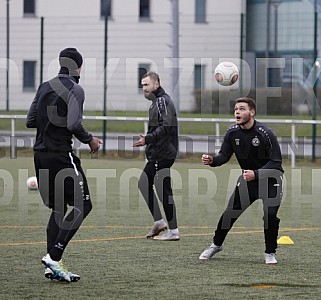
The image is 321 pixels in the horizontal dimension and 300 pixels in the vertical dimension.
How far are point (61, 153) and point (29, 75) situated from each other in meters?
20.8

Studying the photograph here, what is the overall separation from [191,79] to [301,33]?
64.6 ft

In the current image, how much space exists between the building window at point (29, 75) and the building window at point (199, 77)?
15.6 ft

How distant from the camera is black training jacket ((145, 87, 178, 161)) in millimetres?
11883

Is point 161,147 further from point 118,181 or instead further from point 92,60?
point 92,60

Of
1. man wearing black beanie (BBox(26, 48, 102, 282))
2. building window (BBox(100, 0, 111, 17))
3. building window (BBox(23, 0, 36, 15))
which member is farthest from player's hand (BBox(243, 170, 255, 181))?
building window (BBox(100, 0, 111, 17))

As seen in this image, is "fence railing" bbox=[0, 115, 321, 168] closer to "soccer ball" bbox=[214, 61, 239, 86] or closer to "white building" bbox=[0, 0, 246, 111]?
"white building" bbox=[0, 0, 246, 111]

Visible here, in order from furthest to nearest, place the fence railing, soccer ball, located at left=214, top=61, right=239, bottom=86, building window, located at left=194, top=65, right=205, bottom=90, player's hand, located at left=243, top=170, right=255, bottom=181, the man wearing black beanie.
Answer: building window, located at left=194, top=65, right=205, bottom=90, the fence railing, soccer ball, located at left=214, top=61, right=239, bottom=86, player's hand, located at left=243, top=170, right=255, bottom=181, the man wearing black beanie

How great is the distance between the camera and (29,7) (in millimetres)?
43500

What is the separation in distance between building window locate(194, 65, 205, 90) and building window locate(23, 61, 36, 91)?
15.6ft

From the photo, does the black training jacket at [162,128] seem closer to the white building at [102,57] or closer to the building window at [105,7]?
the white building at [102,57]


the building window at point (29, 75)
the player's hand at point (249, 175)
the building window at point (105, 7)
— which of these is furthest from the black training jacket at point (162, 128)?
the building window at point (105, 7)

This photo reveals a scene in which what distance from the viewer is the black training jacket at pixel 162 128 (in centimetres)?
1188

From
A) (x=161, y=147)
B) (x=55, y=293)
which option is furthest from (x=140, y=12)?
(x=55, y=293)

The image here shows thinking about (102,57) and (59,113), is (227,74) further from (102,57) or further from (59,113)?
(102,57)
